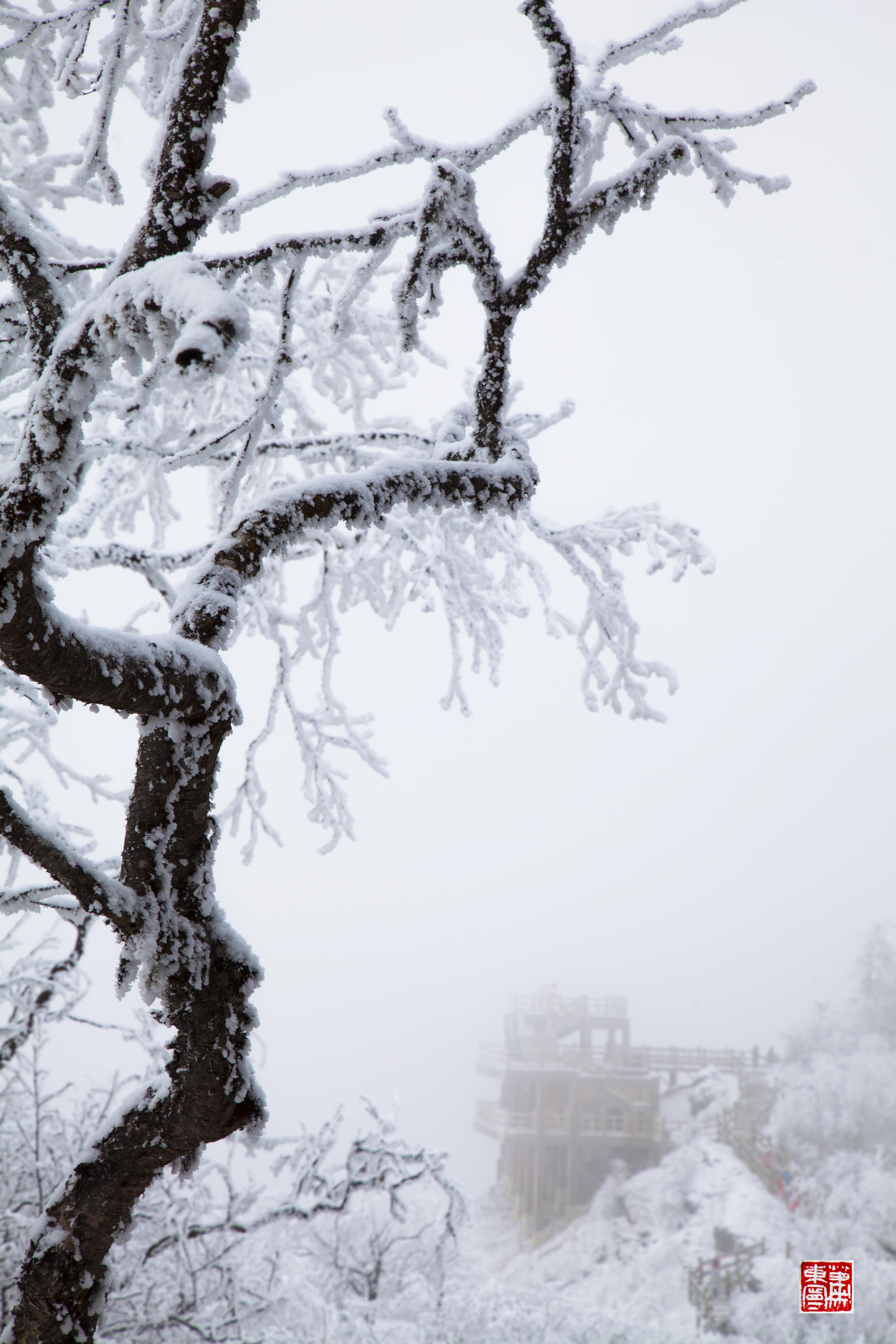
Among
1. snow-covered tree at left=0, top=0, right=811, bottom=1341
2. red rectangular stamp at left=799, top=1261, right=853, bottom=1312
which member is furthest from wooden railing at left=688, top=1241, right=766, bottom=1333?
snow-covered tree at left=0, top=0, right=811, bottom=1341

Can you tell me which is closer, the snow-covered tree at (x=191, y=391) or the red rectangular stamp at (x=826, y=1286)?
the snow-covered tree at (x=191, y=391)

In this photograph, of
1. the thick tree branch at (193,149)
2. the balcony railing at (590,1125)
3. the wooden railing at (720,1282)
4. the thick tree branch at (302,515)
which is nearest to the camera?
the thick tree branch at (193,149)

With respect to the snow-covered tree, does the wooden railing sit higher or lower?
lower

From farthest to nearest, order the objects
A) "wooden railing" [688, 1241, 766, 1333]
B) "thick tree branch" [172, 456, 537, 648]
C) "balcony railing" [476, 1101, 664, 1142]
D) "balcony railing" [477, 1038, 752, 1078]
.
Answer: "balcony railing" [477, 1038, 752, 1078] < "balcony railing" [476, 1101, 664, 1142] < "wooden railing" [688, 1241, 766, 1333] < "thick tree branch" [172, 456, 537, 648]

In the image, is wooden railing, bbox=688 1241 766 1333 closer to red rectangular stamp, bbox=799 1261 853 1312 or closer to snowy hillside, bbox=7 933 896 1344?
snowy hillside, bbox=7 933 896 1344

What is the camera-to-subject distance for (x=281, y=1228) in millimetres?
7875

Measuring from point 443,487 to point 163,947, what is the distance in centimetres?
109

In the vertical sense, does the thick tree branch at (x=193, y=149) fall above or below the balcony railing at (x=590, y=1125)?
above

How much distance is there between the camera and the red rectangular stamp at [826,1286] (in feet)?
28.1

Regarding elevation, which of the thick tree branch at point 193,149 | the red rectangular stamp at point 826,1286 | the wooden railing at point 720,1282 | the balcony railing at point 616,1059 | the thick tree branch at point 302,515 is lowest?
the wooden railing at point 720,1282

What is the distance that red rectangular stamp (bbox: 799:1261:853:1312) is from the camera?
8562 mm

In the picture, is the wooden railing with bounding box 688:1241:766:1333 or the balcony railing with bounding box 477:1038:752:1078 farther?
the balcony railing with bounding box 477:1038:752:1078

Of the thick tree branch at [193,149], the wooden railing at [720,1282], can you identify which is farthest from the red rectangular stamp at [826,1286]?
the thick tree branch at [193,149]

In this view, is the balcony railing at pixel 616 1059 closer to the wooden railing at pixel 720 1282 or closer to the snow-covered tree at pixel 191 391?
the wooden railing at pixel 720 1282
